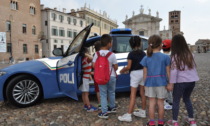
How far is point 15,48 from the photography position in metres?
32.0

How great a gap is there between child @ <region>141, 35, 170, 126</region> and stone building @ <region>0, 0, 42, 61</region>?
31731 millimetres

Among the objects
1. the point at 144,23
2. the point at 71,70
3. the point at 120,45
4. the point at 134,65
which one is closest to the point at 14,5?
the point at 120,45

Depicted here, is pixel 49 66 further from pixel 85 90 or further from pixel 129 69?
pixel 129 69

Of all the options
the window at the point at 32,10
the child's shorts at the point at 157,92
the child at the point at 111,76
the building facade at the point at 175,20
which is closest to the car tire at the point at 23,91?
the child at the point at 111,76

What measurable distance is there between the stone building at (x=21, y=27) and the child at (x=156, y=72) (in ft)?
104

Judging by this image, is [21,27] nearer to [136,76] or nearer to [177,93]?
[136,76]

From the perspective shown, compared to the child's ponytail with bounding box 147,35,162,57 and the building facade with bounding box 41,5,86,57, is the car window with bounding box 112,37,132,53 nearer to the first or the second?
the child's ponytail with bounding box 147,35,162,57

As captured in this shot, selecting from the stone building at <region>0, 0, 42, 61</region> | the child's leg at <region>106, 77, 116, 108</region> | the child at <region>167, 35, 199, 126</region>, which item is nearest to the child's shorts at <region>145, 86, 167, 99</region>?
the child at <region>167, 35, 199, 126</region>

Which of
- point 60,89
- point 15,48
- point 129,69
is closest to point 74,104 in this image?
point 60,89

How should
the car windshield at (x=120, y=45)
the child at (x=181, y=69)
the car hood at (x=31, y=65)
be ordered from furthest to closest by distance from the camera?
the car windshield at (x=120, y=45) → the car hood at (x=31, y=65) → the child at (x=181, y=69)

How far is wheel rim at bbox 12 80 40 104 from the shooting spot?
160 inches

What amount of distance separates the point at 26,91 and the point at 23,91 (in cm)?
6

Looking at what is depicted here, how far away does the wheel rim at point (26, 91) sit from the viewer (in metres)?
4.06

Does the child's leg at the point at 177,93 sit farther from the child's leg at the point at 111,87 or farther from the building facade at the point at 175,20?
the building facade at the point at 175,20
